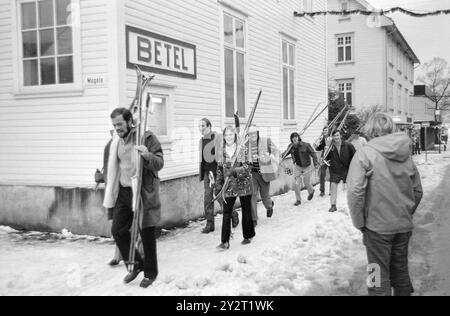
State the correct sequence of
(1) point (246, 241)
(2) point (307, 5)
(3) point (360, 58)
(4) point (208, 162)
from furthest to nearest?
(3) point (360, 58) < (2) point (307, 5) < (4) point (208, 162) < (1) point (246, 241)

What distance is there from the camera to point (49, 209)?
316 inches

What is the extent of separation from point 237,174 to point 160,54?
2.90m

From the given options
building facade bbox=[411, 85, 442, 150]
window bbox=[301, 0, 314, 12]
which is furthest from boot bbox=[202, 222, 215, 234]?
building facade bbox=[411, 85, 442, 150]

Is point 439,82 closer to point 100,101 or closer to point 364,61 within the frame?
point 364,61

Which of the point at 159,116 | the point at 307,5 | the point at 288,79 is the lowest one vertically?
the point at 159,116

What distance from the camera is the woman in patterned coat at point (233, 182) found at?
6875 mm

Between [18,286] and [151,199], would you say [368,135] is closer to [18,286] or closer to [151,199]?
[151,199]

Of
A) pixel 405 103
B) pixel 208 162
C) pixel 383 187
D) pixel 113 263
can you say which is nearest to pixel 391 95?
pixel 405 103

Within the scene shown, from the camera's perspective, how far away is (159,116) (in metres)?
8.80

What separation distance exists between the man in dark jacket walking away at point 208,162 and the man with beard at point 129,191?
8.79 ft

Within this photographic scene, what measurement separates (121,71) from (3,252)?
119 inches

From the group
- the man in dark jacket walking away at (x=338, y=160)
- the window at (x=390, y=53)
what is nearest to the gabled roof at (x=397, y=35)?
the window at (x=390, y=53)

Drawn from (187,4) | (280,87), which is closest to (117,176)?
(187,4)

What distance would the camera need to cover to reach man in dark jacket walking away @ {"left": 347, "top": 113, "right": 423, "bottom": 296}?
4.18 meters
